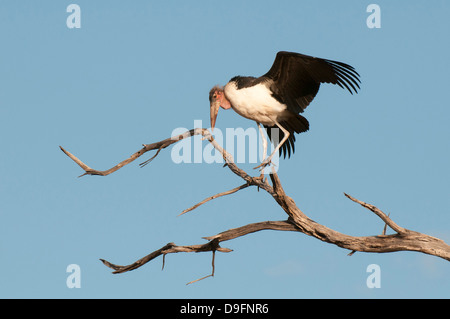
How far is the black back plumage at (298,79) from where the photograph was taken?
38.6 ft

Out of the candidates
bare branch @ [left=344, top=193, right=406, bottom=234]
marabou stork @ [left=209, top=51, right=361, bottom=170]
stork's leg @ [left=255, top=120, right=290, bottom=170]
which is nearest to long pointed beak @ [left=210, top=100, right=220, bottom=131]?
marabou stork @ [left=209, top=51, right=361, bottom=170]

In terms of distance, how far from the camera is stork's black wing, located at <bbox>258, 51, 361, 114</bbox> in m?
11.8

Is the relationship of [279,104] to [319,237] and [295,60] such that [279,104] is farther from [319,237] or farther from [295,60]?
[319,237]

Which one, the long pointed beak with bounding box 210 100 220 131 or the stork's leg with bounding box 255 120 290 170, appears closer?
the stork's leg with bounding box 255 120 290 170

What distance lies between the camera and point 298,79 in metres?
12.2

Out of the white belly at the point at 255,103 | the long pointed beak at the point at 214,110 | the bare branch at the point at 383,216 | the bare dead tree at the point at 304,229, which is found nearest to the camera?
the bare branch at the point at 383,216

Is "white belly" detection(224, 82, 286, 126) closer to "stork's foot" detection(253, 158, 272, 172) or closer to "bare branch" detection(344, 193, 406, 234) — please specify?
"stork's foot" detection(253, 158, 272, 172)

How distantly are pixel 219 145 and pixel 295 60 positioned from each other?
1.80 meters

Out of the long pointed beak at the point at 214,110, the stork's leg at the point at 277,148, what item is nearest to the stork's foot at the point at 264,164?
the stork's leg at the point at 277,148

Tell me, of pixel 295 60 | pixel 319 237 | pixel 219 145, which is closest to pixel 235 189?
pixel 219 145

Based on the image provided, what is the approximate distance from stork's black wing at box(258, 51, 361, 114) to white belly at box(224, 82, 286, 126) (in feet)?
0.45

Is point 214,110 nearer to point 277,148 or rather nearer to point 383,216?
point 277,148

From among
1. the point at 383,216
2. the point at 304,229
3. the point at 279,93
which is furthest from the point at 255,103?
the point at 383,216

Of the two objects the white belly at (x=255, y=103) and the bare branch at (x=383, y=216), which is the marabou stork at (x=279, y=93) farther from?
the bare branch at (x=383, y=216)
